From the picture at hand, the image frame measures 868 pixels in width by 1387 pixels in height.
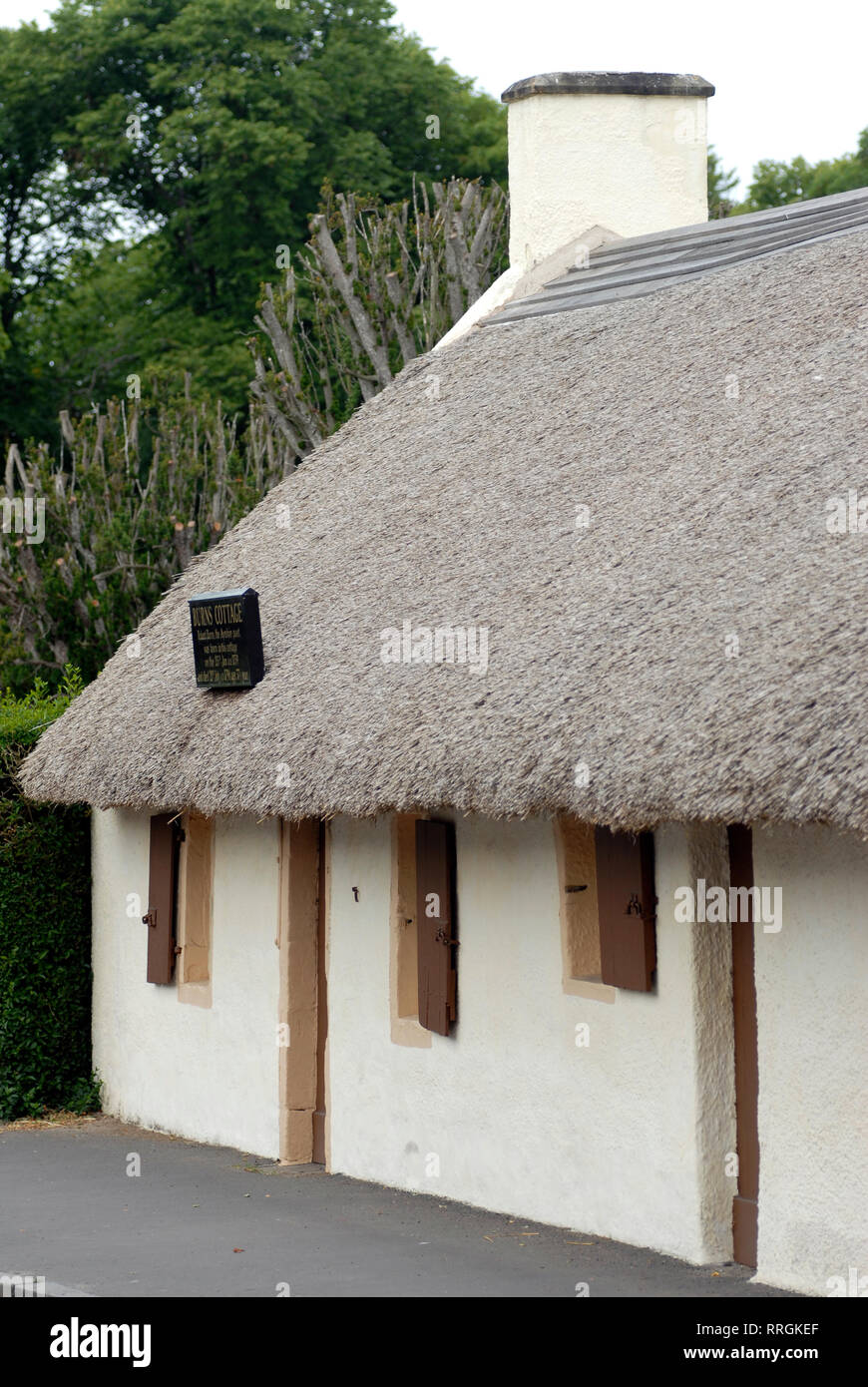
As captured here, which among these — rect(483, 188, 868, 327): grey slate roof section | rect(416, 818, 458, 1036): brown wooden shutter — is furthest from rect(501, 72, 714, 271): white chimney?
rect(416, 818, 458, 1036): brown wooden shutter

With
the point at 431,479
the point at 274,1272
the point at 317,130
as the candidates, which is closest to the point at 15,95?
the point at 317,130

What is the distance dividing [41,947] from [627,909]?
5835 mm

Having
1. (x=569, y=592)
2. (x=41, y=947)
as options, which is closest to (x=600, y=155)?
(x=569, y=592)

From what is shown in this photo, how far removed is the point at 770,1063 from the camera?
7102mm

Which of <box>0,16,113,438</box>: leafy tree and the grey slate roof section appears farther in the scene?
<box>0,16,113,438</box>: leafy tree

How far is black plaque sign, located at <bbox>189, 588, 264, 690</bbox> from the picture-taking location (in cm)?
1023

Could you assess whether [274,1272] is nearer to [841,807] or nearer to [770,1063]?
[770,1063]

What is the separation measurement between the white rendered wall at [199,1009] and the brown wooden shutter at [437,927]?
158 centimetres

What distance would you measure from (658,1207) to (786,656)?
2.56 metres

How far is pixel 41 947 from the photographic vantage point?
1234cm

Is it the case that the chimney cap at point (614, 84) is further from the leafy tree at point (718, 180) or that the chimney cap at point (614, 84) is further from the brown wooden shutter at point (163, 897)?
the leafy tree at point (718, 180)

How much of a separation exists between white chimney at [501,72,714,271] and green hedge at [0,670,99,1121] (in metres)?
5.38

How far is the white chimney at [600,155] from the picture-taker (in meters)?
13.6

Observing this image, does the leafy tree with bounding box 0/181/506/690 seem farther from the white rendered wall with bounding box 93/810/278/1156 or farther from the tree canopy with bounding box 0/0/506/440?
the tree canopy with bounding box 0/0/506/440
